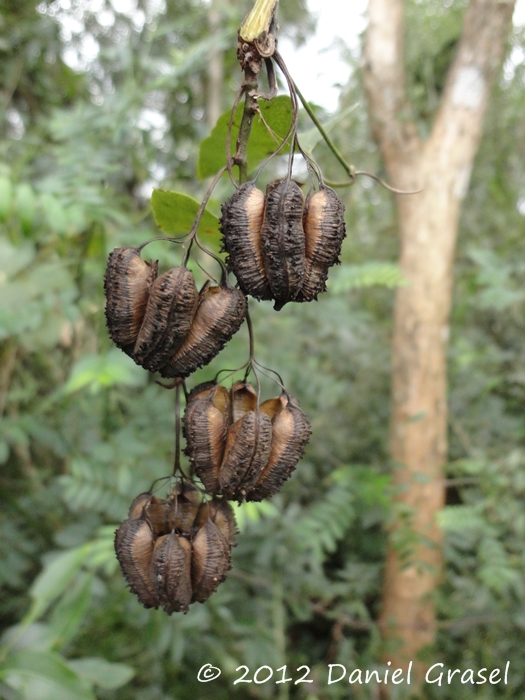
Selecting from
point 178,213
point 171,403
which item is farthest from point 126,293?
point 171,403

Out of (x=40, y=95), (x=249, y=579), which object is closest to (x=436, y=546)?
(x=249, y=579)

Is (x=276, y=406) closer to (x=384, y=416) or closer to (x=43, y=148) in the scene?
(x=43, y=148)

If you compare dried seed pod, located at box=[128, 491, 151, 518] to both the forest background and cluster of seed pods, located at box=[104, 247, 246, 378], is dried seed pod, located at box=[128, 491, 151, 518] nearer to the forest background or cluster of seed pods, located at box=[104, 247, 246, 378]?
cluster of seed pods, located at box=[104, 247, 246, 378]

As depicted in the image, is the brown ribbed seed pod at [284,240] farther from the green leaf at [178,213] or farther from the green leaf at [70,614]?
the green leaf at [70,614]

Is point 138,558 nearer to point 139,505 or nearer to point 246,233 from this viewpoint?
point 139,505

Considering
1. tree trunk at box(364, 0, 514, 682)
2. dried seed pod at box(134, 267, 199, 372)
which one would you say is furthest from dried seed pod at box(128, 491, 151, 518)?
tree trunk at box(364, 0, 514, 682)

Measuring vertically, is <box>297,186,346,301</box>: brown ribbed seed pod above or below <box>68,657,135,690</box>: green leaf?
above

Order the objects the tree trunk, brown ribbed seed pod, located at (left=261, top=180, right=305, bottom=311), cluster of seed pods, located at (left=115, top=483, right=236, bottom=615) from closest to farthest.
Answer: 1. brown ribbed seed pod, located at (left=261, top=180, right=305, bottom=311)
2. cluster of seed pods, located at (left=115, top=483, right=236, bottom=615)
3. the tree trunk
